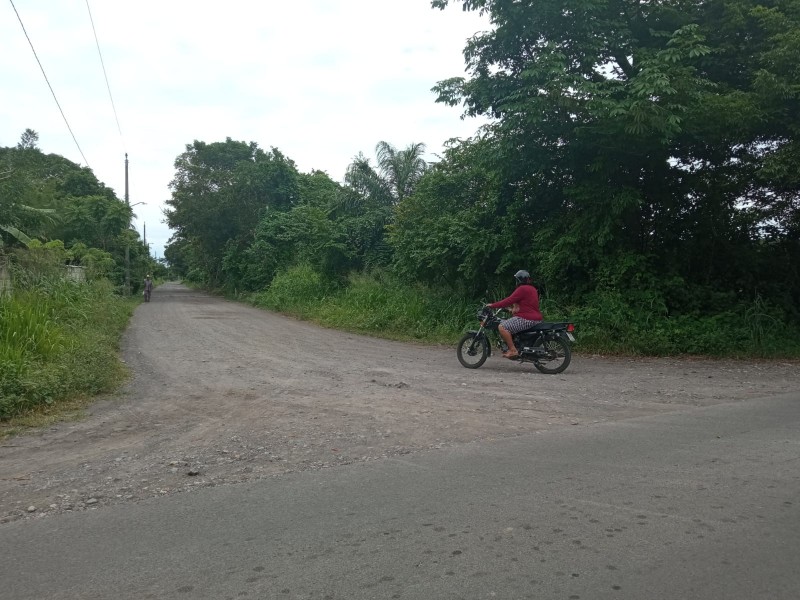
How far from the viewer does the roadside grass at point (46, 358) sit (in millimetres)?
7238

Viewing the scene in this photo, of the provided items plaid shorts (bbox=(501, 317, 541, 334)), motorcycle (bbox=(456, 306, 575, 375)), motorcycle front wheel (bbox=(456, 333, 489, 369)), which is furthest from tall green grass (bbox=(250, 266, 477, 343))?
plaid shorts (bbox=(501, 317, 541, 334))

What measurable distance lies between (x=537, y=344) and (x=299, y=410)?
4861 millimetres

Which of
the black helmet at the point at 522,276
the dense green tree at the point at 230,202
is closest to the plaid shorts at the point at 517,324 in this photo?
the black helmet at the point at 522,276

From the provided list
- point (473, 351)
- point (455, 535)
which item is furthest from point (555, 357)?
point (455, 535)

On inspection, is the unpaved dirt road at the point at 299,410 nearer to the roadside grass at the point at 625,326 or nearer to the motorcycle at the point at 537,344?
the motorcycle at the point at 537,344

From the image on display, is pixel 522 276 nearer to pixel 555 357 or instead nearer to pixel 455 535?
pixel 555 357

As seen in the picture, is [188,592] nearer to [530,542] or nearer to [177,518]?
[177,518]

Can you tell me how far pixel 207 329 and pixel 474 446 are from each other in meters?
13.4

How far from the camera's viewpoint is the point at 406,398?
8.07 m

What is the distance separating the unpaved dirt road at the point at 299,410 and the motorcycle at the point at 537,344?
0.31 meters

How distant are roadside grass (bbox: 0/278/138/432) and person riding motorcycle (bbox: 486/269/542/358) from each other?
6336 millimetres

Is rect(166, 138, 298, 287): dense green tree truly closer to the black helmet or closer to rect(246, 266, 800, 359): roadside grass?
rect(246, 266, 800, 359): roadside grass

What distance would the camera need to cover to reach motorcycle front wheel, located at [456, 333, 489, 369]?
11.0 m

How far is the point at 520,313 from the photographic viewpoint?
10672mm
